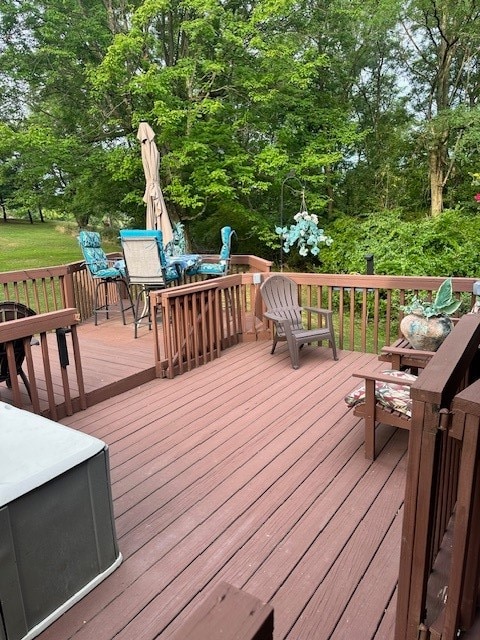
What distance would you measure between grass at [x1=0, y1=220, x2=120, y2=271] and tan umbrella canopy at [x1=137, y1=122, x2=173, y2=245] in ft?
22.6

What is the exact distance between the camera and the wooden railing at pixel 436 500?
1.10 metres

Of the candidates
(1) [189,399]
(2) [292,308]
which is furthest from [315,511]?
(2) [292,308]

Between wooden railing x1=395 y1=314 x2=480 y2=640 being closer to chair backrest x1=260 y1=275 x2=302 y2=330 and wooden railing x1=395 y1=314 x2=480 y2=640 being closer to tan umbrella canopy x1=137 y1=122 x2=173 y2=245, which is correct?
chair backrest x1=260 y1=275 x2=302 y2=330

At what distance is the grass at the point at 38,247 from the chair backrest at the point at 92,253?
6.67m

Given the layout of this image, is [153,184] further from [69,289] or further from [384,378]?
[384,378]

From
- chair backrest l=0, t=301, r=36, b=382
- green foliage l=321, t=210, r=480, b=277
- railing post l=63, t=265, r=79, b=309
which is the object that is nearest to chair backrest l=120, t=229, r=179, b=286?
railing post l=63, t=265, r=79, b=309

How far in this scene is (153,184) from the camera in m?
6.11

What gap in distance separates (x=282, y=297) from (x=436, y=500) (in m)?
3.77

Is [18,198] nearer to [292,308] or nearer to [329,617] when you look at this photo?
[292,308]

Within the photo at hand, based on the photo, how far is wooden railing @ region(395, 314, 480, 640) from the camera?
43.1 inches

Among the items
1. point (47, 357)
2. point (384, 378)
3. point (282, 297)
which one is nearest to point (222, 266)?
point (282, 297)

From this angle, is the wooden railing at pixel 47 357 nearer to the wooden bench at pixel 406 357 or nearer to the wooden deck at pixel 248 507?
the wooden deck at pixel 248 507

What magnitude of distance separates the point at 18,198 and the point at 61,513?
9497mm

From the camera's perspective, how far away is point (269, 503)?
2363mm
